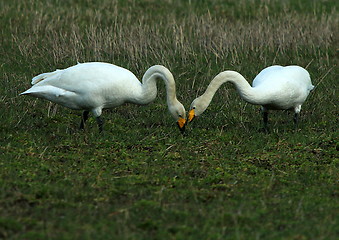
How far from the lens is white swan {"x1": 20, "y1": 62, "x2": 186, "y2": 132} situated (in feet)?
27.5

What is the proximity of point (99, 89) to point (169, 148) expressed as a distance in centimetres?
123

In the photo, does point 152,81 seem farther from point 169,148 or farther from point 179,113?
point 169,148

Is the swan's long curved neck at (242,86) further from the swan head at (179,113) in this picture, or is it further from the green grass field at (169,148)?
the swan head at (179,113)

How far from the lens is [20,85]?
10703 mm

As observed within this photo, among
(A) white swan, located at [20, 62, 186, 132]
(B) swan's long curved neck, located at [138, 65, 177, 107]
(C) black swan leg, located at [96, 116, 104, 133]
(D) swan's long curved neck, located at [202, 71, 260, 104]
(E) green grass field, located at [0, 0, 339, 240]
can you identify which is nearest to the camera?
(E) green grass field, located at [0, 0, 339, 240]

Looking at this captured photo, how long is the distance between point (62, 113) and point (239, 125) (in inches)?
104

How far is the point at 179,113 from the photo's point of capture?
28.6 ft

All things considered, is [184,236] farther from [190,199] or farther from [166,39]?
[166,39]

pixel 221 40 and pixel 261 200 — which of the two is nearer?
pixel 261 200

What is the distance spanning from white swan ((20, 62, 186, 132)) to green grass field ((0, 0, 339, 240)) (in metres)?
0.41

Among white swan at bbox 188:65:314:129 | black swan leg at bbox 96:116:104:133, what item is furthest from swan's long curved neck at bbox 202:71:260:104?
black swan leg at bbox 96:116:104:133

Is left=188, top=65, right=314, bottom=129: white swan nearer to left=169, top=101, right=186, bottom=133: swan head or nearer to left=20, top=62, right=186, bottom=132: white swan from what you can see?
left=169, top=101, right=186, bottom=133: swan head

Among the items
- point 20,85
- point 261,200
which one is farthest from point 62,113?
point 261,200

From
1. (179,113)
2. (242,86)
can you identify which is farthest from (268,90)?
(179,113)
